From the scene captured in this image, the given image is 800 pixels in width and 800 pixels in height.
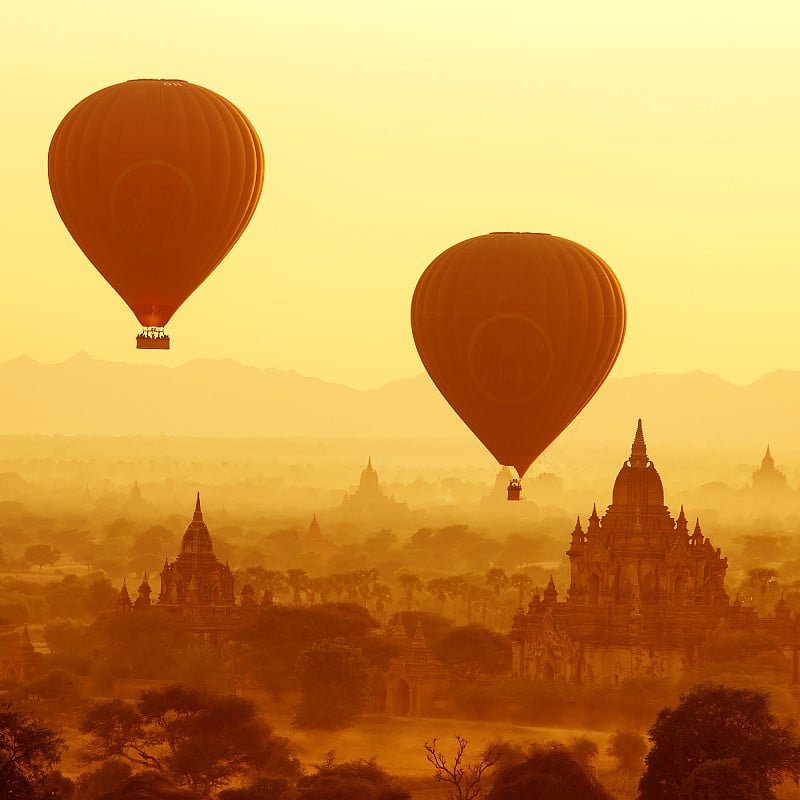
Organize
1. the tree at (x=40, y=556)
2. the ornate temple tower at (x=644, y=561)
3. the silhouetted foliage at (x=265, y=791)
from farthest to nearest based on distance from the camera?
the tree at (x=40, y=556)
the ornate temple tower at (x=644, y=561)
the silhouetted foliage at (x=265, y=791)

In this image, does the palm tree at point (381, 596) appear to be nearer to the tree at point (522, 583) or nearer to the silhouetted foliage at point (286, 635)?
the tree at point (522, 583)

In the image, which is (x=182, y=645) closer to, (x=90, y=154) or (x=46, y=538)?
(x=90, y=154)

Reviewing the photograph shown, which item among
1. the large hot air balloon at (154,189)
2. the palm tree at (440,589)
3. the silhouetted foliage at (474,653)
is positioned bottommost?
the silhouetted foliage at (474,653)

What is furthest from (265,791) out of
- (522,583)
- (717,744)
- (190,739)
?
(522,583)

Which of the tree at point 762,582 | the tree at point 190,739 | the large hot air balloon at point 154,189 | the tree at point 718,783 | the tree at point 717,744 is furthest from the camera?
the tree at point 762,582

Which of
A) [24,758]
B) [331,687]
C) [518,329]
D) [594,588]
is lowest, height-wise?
[24,758]

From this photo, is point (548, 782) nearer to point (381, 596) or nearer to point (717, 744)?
point (717, 744)

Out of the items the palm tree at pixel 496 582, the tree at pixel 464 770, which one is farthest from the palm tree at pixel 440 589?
the tree at pixel 464 770
